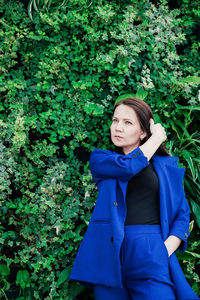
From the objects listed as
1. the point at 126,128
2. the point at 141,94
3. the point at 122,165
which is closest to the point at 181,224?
the point at 122,165

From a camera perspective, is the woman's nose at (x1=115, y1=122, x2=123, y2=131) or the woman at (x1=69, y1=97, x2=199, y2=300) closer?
the woman at (x1=69, y1=97, x2=199, y2=300)

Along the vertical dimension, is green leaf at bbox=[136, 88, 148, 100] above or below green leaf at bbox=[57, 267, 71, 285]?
above

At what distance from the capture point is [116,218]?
6.30 ft

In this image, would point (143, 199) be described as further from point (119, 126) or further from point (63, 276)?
point (63, 276)

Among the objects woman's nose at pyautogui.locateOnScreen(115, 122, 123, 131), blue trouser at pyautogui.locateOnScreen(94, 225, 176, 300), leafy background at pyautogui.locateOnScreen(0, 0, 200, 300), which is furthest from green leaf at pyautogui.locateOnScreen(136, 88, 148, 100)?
blue trouser at pyautogui.locateOnScreen(94, 225, 176, 300)

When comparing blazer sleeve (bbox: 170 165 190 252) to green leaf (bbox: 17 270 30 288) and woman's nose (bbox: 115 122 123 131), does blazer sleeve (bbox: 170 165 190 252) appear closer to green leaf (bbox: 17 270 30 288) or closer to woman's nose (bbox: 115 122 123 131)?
woman's nose (bbox: 115 122 123 131)

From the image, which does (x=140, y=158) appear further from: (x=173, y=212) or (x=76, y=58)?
(x=76, y=58)

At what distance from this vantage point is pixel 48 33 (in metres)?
3.15

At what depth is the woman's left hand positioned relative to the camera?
1992 millimetres

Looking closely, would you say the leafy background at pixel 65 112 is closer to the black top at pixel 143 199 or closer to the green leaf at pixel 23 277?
the green leaf at pixel 23 277

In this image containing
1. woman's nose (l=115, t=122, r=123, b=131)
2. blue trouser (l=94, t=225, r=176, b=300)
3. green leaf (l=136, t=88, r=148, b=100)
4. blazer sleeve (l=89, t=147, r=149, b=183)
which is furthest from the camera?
green leaf (l=136, t=88, r=148, b=100)

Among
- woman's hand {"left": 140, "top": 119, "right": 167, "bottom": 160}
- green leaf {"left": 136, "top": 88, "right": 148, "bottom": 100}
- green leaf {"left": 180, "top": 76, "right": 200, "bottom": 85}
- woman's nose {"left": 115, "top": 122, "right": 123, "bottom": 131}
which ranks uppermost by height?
green leaf {"left": 180, "top": 76, "right": 200, "bottom": 85}

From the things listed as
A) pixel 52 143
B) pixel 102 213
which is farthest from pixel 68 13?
pixel 102 213

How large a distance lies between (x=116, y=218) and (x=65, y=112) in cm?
135
